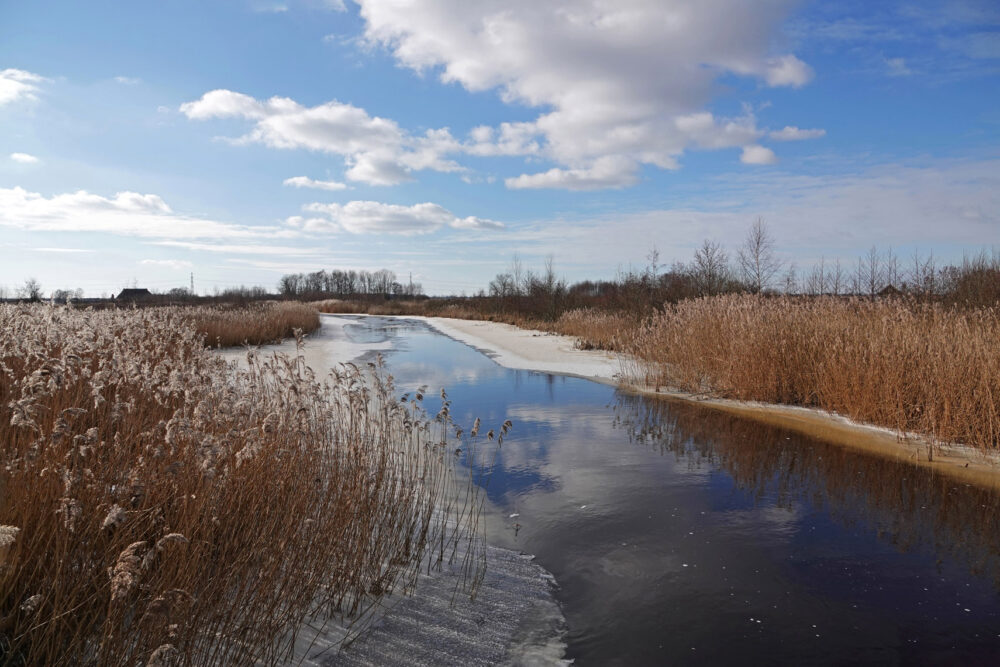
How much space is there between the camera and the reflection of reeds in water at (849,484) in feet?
16.8

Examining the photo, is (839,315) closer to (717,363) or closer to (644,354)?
(717,363)

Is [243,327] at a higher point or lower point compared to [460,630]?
higher

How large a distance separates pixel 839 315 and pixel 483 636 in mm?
10648

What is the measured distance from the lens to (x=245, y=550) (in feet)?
10.2

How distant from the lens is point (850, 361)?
9.28 m

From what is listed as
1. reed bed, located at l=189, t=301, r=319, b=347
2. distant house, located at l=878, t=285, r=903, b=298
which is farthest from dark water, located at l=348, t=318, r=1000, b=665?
reed bed, located at l=189, t=301, r=319, b=347

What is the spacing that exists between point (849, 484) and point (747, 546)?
8.16 feet

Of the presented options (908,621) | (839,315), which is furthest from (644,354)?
(908,621)

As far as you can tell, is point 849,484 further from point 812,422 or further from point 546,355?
point 546,355

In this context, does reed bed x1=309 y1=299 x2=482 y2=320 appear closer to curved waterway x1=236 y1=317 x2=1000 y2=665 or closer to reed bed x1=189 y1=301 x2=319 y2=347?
reed bed x1=189 y1=301 x2=319 y2=347

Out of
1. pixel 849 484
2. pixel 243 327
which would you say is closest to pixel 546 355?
pixel 243 327

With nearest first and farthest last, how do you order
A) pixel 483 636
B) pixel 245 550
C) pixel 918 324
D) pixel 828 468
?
1. pixel 245 550
2. pixel 483 636
3. pixel 828 468
4. pixel 918 324

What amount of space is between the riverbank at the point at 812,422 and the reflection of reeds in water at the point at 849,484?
0.38m

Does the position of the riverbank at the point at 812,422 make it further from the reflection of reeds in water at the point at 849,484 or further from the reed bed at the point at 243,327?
the reed bed at the point at 243,327
